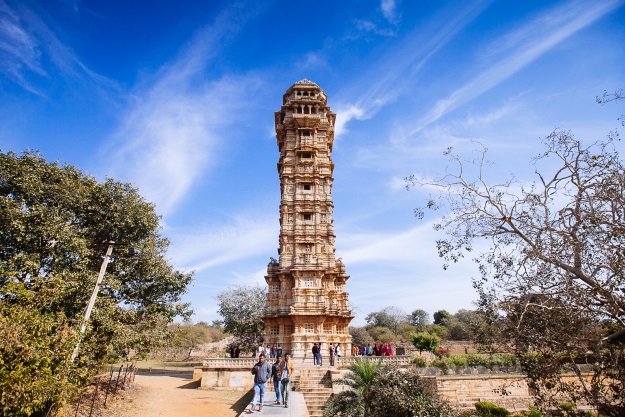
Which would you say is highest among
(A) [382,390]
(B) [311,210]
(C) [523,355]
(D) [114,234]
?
(B) [311,210]

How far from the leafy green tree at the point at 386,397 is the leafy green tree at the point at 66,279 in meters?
8.82

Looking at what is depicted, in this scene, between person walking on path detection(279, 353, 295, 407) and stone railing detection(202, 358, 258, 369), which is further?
stone railing detection(202, 358, 258, 369)

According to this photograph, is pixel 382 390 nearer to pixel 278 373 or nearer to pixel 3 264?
pixel 278 373

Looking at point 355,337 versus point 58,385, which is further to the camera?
point 355,337

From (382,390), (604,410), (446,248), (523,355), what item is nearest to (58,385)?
(382,390)

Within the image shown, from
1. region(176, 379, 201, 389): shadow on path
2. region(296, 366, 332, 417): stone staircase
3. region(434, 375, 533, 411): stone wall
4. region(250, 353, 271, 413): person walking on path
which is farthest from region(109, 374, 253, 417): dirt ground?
region(434, 375, 533, 411): stone wall

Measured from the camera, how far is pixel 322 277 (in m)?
30.9

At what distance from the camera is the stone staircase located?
17.5 meters

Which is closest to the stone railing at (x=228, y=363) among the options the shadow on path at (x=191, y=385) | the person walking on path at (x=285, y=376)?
the shadow on path at (x=191, y=385)

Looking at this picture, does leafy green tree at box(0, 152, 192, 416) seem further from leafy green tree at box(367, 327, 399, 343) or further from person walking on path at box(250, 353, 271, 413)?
leafy green tree at box(367, 327, 399, 343)

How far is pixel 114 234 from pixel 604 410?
1992cm

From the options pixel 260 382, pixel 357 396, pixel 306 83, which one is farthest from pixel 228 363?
pixel 306 83

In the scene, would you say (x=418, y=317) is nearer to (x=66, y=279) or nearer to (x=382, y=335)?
(x=382, y=335)

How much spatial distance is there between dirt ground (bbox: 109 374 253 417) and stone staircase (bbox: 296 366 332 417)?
2.88 metres
